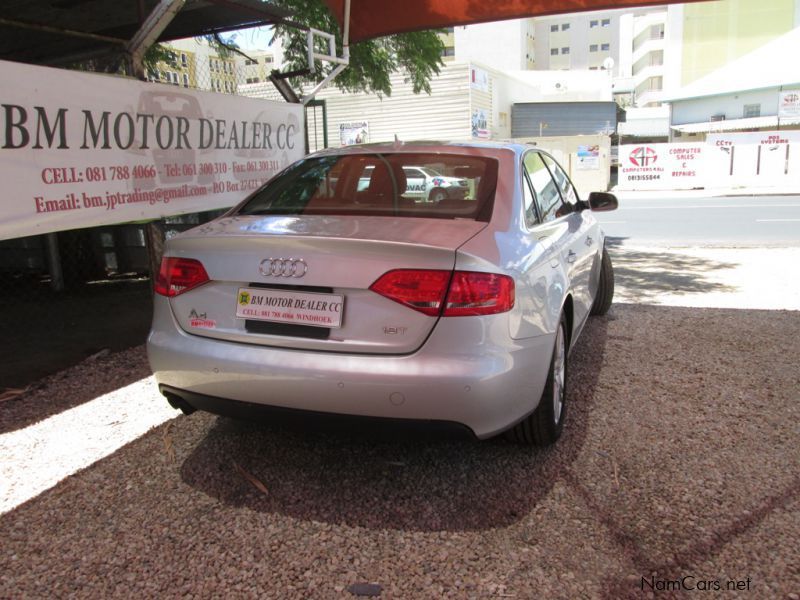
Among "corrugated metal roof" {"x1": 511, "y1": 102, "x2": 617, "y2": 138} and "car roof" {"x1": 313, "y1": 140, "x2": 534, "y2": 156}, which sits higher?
"corrugated metal roof" {"x1": 511, "y1": 102, "x2": 617, "y2": 138}

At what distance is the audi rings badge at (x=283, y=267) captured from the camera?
8.98 ft

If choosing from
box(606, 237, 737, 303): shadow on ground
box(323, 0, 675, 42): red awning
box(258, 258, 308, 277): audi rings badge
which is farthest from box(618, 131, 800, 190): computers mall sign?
box(258, 258, 308, 277): audi rings badge

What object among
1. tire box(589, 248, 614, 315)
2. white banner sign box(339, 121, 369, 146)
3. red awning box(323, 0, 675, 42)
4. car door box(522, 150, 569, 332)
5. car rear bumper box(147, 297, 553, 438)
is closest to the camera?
car rear bumper box(147, 297, 553, 438)

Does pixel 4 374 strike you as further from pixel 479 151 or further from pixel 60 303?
pixel 479 151

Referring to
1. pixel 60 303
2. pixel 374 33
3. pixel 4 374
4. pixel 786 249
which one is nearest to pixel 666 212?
pixel 786 249

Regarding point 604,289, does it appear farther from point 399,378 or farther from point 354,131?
point 354,131

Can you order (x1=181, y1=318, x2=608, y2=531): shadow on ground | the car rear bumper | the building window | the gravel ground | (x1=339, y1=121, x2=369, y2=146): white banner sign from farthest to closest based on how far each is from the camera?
the building window, (x1=339, y1=121, x2=369, y2=146): white banner sign, (x1=181, y1=318, x2=608, y2=531): shadow on ground, the car rear bumper, the gravel ground

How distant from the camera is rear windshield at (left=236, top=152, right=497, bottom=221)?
3.29 metres

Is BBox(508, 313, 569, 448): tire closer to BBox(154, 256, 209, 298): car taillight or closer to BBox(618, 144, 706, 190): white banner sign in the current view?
BBox(154, 256, 209, 298): car taillight

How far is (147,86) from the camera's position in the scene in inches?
209

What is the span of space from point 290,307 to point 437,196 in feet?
3.73

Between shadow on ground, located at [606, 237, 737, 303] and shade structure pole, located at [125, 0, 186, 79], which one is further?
shadow on ground, located at [606, 237, 737, 303]

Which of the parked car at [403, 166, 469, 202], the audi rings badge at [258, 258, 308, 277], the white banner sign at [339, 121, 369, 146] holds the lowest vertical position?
the audi rings badge at [258, 258, 308, 277]

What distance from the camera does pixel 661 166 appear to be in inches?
1041
